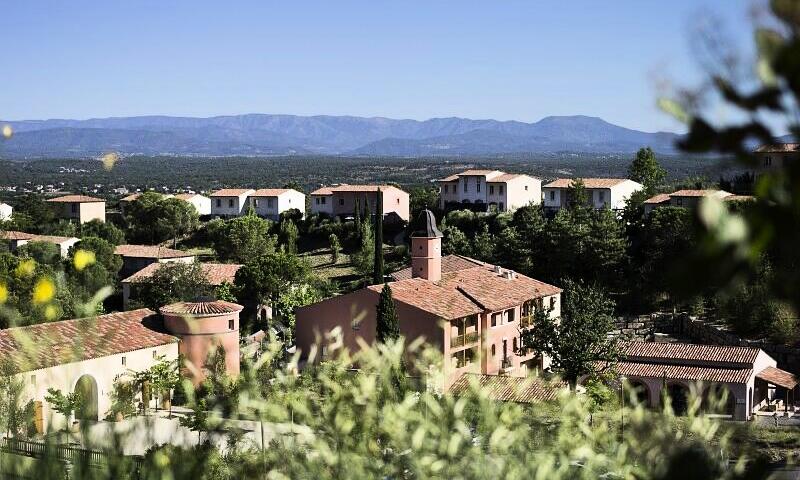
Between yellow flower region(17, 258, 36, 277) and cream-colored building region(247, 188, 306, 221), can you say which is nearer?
yellow flower region(17, 258, 36, 277)

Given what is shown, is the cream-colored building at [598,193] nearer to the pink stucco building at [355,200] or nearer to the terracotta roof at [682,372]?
the pink stucco building at [355,200]

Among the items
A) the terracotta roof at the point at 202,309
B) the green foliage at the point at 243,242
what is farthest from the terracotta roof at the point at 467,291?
the green foliage at the point at 243,242

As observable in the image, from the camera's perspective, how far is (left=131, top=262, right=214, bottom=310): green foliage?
3725 cm

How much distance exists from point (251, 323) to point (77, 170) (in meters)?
105

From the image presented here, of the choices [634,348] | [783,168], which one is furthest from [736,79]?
[634,348]

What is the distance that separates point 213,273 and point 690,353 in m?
21.8

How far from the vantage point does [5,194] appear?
96.2 meters

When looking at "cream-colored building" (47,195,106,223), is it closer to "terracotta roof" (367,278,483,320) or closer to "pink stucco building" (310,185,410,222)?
"pink stucco building" (310,185,410,222)

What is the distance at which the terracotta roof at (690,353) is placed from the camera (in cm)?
2694

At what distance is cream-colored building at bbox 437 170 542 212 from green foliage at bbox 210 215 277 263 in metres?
14.1

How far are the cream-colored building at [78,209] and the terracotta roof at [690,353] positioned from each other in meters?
44.1

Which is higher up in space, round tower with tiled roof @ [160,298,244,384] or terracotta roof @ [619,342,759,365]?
round tower with tiled roof @ [160,298,244,384]

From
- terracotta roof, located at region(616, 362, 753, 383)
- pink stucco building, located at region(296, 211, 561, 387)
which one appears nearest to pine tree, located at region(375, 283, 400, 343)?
pink stucco building, located at region(296, 211, 561, 387)

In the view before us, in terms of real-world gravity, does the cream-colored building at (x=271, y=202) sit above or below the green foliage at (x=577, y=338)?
above
